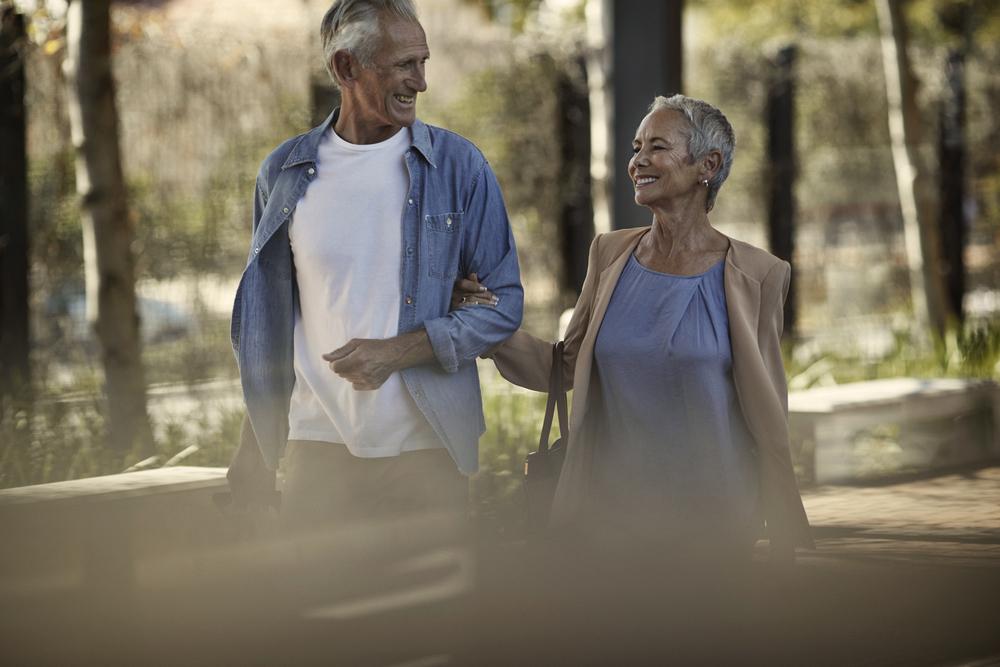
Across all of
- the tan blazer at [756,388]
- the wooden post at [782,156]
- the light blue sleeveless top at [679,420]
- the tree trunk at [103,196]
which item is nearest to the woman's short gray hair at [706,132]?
the tan blazer at [756,388]

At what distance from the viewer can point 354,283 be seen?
354 cm

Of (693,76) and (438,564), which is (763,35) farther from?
(438,564)

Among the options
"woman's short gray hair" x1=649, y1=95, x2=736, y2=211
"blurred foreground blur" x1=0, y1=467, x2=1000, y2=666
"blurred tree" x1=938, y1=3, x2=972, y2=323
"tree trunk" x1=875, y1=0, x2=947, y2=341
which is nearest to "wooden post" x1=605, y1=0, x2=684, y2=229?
"blurred foreground blur" x1=0, y1=467, x2=1000, y2=666

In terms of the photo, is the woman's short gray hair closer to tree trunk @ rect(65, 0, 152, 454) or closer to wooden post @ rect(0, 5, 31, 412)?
tree trunk @ rect(65, 0, 152, 454)

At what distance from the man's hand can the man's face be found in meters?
0.52

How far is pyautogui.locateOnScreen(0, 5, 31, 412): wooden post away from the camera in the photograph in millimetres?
8047

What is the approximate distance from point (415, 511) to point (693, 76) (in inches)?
361

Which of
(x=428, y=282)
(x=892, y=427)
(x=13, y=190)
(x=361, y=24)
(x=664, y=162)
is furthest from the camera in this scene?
(x=892, y=427)

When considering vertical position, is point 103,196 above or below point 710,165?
above

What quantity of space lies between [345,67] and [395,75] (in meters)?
0.13

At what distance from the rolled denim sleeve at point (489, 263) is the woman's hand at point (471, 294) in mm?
16

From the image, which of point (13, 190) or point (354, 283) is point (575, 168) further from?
point (354, 283)

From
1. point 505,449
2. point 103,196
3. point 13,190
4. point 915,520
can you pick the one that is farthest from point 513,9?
point 915,520

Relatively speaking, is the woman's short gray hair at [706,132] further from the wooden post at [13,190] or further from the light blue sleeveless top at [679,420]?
the wooden post at [13,190]
